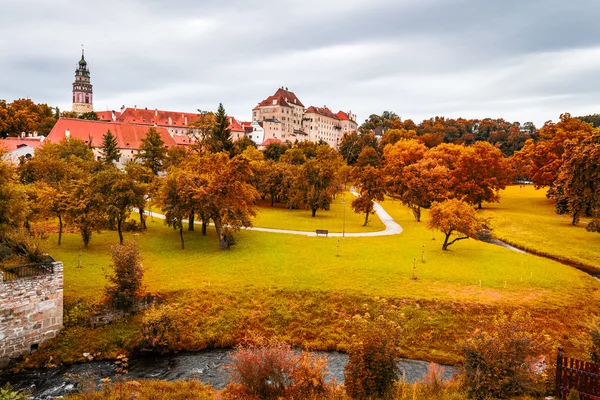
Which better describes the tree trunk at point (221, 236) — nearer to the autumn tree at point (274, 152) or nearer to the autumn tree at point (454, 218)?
the autumn tree at point (454, 218)

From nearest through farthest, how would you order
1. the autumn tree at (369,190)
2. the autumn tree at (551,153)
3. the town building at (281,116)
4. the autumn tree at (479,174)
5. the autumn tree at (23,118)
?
1. the autumn tree at (369,190)
2. the autumn tree at (551,153)
3. the autumn tree at (479,174)
4. the autumn tree at (23,118)
5. the town building at (281,116)

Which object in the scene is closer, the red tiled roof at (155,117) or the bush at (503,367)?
the bush at (503,367)

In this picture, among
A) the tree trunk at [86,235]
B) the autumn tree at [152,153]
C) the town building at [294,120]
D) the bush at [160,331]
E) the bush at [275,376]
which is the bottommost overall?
the bush at [160,331]

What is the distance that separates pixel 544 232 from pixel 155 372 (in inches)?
1654

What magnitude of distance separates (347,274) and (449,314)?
24.8ft

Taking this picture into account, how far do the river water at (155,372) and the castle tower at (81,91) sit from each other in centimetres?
14453

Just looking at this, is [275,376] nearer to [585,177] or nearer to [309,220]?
[585,177]

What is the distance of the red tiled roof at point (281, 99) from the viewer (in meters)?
157

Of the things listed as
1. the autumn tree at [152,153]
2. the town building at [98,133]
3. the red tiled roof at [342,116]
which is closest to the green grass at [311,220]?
the autumn tree at [152,153]

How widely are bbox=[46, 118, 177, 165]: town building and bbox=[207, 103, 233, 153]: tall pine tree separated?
28.8 m

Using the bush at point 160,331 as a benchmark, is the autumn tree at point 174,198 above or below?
above

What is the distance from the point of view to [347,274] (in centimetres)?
2836

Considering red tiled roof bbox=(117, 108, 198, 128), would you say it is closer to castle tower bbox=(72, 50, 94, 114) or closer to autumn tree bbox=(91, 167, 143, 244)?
castle tower bbox=(72, 50, 94, 114)

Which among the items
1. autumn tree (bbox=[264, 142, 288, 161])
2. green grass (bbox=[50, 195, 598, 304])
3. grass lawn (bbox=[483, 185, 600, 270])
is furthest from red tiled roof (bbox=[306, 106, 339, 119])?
green grass (bbox=[50, 195, 598, 304])
